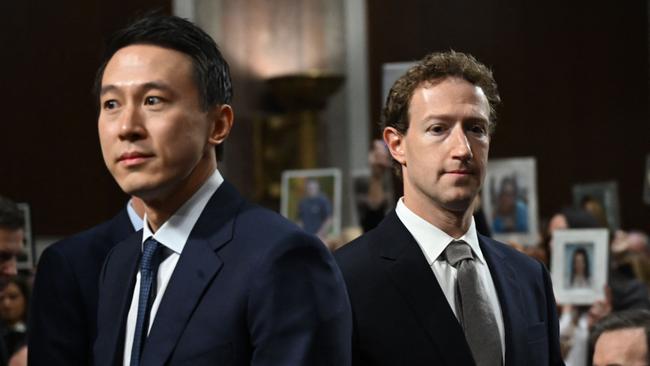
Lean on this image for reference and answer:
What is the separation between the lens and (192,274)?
7.49 ft

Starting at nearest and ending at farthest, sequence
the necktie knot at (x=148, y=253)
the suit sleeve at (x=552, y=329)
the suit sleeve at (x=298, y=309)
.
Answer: the suit sleeve at (x=298, y=309), the necktie knot at (x=148, y=253), the suit sleeve at (x=552, y=329)

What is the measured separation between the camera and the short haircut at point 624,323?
324 cm

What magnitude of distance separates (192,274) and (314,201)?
4924 mm

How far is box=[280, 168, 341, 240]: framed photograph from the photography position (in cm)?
713

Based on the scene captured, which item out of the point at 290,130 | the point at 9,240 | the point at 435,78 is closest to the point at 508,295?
the point at 435,78

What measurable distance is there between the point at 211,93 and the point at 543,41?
10.5 metres

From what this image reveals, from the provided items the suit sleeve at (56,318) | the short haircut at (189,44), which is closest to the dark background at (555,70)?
the suit sleeve at (56,318)

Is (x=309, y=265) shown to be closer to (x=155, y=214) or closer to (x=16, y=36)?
(x=155, y=214)

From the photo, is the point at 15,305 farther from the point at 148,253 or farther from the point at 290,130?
the point at 290,130

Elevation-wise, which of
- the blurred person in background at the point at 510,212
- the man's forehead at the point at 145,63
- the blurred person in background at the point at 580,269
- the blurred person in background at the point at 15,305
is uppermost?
the man's forehead at the point at 145,63

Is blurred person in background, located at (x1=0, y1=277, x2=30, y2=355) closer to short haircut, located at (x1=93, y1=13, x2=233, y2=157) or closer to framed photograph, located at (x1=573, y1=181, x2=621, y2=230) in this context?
short haircut, located at (x1=93, y1=13, x2=233, y2=157)

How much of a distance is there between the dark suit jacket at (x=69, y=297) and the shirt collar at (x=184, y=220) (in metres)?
0.43

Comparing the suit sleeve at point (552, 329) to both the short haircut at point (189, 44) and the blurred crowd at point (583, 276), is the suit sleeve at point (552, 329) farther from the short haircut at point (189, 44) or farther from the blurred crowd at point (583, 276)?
the short haircut at point (189, 44)

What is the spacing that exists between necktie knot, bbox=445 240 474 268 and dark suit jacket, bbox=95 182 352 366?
444 millimetres
